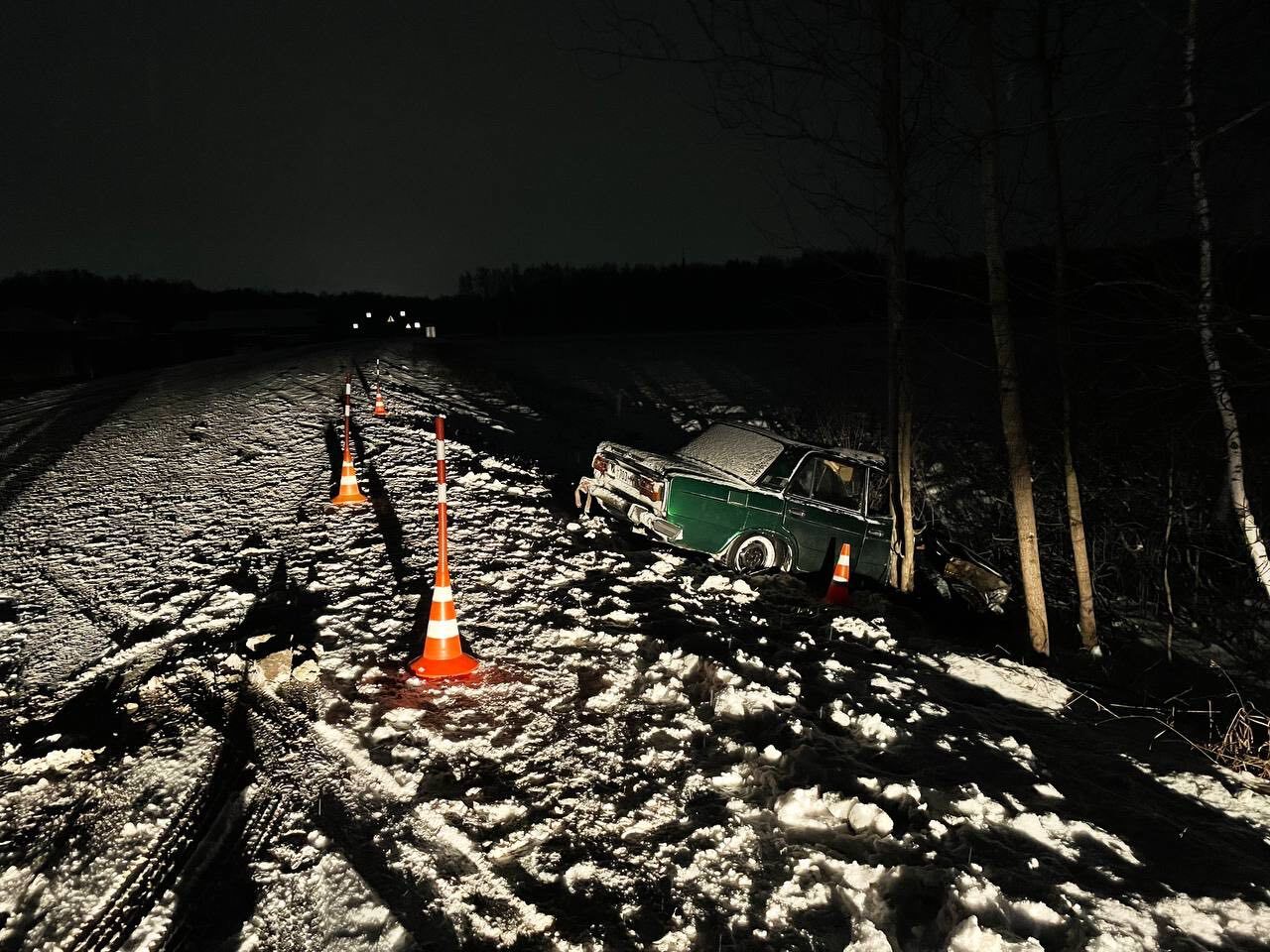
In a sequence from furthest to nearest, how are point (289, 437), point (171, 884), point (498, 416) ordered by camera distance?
point (498, 416) → point (289, 437) → point (171, 884)

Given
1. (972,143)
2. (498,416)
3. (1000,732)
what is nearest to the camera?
(1000,732)

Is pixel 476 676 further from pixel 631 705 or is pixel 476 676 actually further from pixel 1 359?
pixel 1 359

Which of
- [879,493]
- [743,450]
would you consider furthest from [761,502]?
[879,493]

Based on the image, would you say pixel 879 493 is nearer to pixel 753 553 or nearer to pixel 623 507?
pixel 753 553

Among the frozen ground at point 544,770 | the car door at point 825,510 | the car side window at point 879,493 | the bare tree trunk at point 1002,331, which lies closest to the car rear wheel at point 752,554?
the car door at point 825,510

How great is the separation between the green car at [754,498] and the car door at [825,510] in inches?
0.4

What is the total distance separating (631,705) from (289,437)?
8.86 meters

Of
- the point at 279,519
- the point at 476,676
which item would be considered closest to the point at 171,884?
the point at 476,676

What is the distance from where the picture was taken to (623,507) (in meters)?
7.70

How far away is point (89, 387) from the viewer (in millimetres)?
17312

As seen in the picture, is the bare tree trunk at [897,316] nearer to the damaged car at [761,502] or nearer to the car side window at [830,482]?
the damaged car at [761,502]

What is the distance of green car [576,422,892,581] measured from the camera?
7.38 meters

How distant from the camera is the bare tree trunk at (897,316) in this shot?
301 inches

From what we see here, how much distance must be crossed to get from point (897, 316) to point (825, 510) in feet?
7.51
